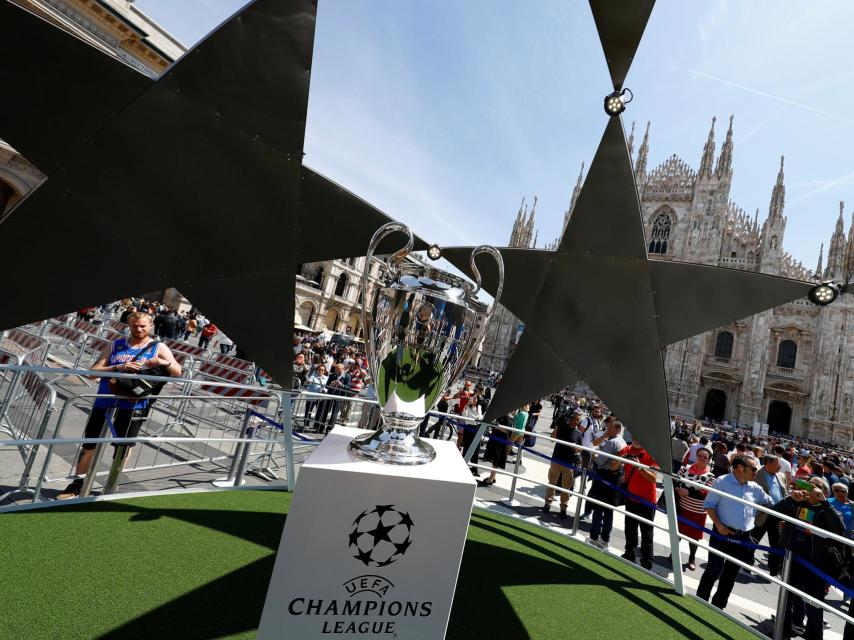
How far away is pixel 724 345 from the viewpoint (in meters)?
37.1

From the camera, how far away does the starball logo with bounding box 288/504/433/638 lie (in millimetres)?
1747

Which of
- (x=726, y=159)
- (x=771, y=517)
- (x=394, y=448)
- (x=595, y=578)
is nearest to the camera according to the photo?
(x=394, y=448)

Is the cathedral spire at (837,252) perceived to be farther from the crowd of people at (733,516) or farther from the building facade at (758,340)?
the crowd of people at (733,516)

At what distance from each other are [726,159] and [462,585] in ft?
159

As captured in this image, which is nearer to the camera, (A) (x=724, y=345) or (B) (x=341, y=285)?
(A) (x=724, y=345)

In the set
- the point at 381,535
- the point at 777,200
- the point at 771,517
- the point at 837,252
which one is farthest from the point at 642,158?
the point at 381,535

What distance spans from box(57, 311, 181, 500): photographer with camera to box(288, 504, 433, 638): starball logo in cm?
296

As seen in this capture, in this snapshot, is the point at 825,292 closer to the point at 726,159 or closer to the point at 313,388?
the point at 313,388

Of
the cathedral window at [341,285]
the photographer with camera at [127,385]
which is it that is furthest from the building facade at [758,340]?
the photographer with camera at [127,385]

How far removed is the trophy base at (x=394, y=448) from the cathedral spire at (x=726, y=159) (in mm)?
47944

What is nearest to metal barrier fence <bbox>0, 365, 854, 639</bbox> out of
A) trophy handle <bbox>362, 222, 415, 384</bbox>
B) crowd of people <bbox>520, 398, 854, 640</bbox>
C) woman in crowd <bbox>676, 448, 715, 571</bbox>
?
crowd of people <bbox>520, 398, 854, 640</bbox>

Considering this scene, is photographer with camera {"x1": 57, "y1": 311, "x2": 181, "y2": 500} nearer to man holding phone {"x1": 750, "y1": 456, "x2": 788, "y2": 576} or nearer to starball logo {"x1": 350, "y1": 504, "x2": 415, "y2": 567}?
starball logo {"x1": 350, "y1": 504, "x2": 415, "y2": 567}

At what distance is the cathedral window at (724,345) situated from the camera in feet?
121

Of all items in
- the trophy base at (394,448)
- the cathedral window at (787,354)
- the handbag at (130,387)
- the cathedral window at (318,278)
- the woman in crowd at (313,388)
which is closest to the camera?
the trophy base at (394,448)
